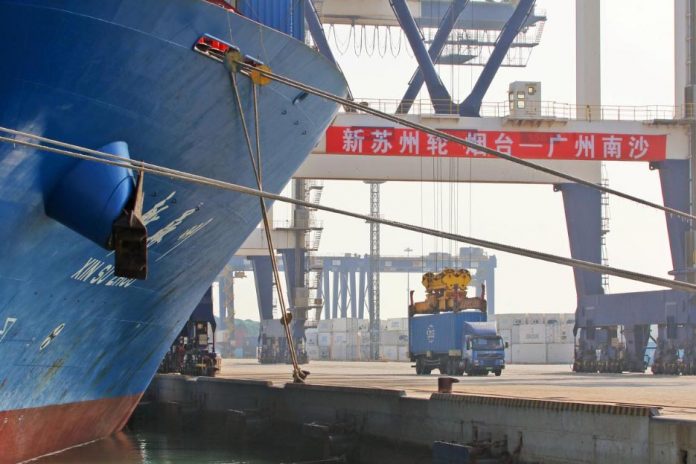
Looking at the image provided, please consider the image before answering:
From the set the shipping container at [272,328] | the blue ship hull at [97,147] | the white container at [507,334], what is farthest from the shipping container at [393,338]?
the blue ship hull at [97,147]

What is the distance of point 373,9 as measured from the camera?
4331cm

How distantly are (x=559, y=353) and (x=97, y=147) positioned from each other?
60584 mm

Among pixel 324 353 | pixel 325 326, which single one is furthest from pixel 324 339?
pixel 324 353

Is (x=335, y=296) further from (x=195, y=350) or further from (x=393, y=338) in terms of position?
(x=195, y=350)

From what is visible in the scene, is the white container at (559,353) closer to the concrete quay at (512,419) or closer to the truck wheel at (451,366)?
the truck wheel at (451,366)

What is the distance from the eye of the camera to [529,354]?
71500mm

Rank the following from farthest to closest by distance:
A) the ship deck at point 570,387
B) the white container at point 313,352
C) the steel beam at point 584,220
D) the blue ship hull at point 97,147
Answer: the white container at point 313,352
the steel beam at point 584,220
the ship deck at point 570,387
the blue ship hull at point 97,147

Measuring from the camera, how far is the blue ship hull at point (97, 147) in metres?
11.4

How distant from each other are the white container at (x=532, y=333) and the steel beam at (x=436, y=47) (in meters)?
35.8

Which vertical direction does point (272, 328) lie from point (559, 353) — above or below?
above

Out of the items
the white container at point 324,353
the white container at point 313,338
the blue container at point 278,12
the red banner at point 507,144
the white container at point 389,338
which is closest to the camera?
the blue container at point 278,12

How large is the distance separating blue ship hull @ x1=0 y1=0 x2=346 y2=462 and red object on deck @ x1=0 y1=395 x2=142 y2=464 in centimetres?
3

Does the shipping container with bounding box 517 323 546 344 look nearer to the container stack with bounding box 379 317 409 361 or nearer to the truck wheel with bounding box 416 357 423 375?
the container stack with bounding box 379 317 409 361

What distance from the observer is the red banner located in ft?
111
